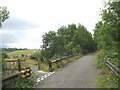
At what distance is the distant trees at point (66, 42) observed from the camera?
217 feet

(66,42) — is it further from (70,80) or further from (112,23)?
(70,80)

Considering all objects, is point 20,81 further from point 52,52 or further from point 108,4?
point 52,52

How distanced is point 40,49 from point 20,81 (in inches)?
1897

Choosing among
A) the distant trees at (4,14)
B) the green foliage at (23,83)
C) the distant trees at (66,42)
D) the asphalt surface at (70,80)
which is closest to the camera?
the green foliage at (23,83)

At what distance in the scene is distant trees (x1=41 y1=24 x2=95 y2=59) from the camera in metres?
66.2

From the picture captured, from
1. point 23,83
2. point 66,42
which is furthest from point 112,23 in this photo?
point 66,42

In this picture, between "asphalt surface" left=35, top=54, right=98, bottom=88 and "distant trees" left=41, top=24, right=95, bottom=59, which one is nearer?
"asphalt surface" left=35, top=54, right=98, bottom=88

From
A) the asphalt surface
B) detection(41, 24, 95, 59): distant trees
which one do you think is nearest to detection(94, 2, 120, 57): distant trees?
the asphalt surface

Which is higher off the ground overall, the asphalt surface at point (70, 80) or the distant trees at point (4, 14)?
the distant trees at point (4, 14)

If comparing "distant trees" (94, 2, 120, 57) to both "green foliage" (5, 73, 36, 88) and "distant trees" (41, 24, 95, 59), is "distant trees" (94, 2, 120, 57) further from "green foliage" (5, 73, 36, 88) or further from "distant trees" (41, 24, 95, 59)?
"distant trees" (41, 24, 95, 59)

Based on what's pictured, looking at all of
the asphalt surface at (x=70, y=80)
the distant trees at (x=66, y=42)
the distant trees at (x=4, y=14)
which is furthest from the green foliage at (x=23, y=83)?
the distant trees at (x=66, y=42)

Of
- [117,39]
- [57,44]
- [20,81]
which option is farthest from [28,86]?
[57,44]

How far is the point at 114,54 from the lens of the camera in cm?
2569

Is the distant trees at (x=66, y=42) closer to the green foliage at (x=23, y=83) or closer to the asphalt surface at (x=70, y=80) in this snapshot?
the asphalt surface at (x=70, y=80)
